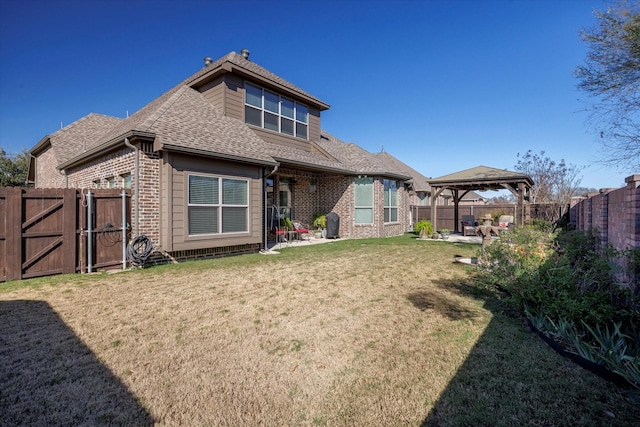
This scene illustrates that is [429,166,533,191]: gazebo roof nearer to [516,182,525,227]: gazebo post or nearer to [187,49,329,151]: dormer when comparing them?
[516,182,525,227]: gazebo post

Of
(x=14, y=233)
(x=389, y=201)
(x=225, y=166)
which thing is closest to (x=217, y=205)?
(x=225, y=166)

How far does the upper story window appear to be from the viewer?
11766 millimetres

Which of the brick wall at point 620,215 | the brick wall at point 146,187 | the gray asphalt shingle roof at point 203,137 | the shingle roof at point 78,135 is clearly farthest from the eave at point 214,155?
the shingle roof at point 78,135

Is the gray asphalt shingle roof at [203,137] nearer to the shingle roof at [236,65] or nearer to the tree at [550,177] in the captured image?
the shingle roof at [236,65]

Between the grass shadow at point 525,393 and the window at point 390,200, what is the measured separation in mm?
12374

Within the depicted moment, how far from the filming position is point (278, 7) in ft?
37.6

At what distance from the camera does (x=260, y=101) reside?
39.6 feet

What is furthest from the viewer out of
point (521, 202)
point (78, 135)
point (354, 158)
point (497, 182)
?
point (354, 158)

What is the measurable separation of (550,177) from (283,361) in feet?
74.3

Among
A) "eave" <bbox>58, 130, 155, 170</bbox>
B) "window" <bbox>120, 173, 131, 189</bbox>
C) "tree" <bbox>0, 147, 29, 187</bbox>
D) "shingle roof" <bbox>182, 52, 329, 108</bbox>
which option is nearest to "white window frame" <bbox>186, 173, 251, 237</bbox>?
"eave" <bbox>58, 130, 155, 170</bbox>

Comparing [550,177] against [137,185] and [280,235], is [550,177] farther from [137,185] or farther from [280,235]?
[137,185]

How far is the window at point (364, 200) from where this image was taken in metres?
14.6

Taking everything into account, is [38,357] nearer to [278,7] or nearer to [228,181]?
[228,181]

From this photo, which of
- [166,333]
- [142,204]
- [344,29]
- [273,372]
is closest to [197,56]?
[344,29]
